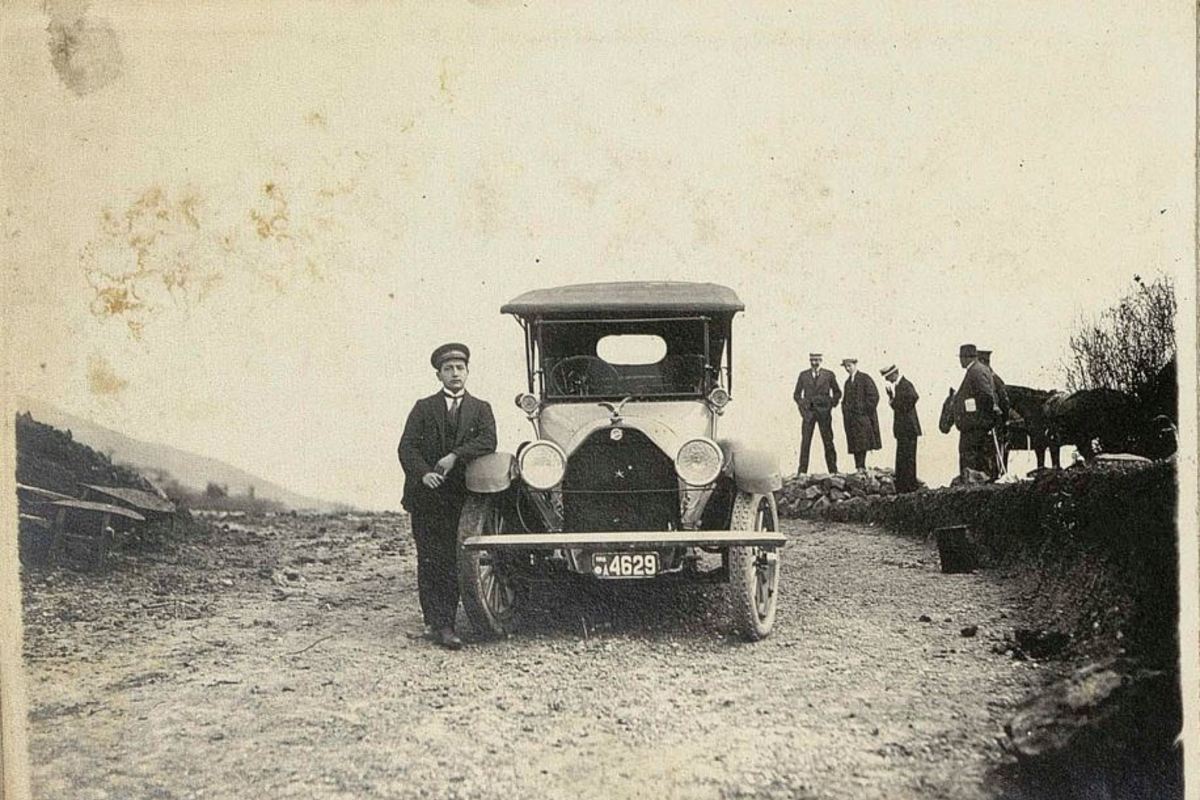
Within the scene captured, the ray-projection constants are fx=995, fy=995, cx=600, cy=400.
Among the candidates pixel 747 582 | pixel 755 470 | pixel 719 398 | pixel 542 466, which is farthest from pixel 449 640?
pixel 719 398

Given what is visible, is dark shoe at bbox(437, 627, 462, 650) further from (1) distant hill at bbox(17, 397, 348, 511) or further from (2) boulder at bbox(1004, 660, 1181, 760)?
(2) boulder at bbox(1004, 660, 1181, 760)

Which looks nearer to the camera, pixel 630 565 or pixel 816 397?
pixel 630 565

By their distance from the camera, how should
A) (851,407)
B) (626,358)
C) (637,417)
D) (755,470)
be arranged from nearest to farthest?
(851,407) < (755,470) < (637,417) < (626,358)

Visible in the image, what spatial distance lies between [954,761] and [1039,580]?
33.8 inches

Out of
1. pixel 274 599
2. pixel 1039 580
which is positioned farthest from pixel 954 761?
pixel 274 599

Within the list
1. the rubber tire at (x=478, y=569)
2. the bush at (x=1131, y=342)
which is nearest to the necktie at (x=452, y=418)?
the rubber tire at (x=478, y=569)

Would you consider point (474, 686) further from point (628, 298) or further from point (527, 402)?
point (628, 298)

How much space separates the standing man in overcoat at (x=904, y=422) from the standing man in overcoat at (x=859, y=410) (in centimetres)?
8

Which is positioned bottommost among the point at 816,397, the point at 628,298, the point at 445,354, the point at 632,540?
the point at 632,540

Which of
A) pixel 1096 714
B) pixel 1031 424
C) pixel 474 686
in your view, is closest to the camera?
pixel 1096 714

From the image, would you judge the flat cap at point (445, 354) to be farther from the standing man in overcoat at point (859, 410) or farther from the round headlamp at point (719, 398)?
the standing man in overcoat at point (859, 410)

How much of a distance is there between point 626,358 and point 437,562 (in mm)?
1154

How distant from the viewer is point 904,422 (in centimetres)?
390

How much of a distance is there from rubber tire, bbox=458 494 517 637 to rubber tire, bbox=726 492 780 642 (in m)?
0.88
